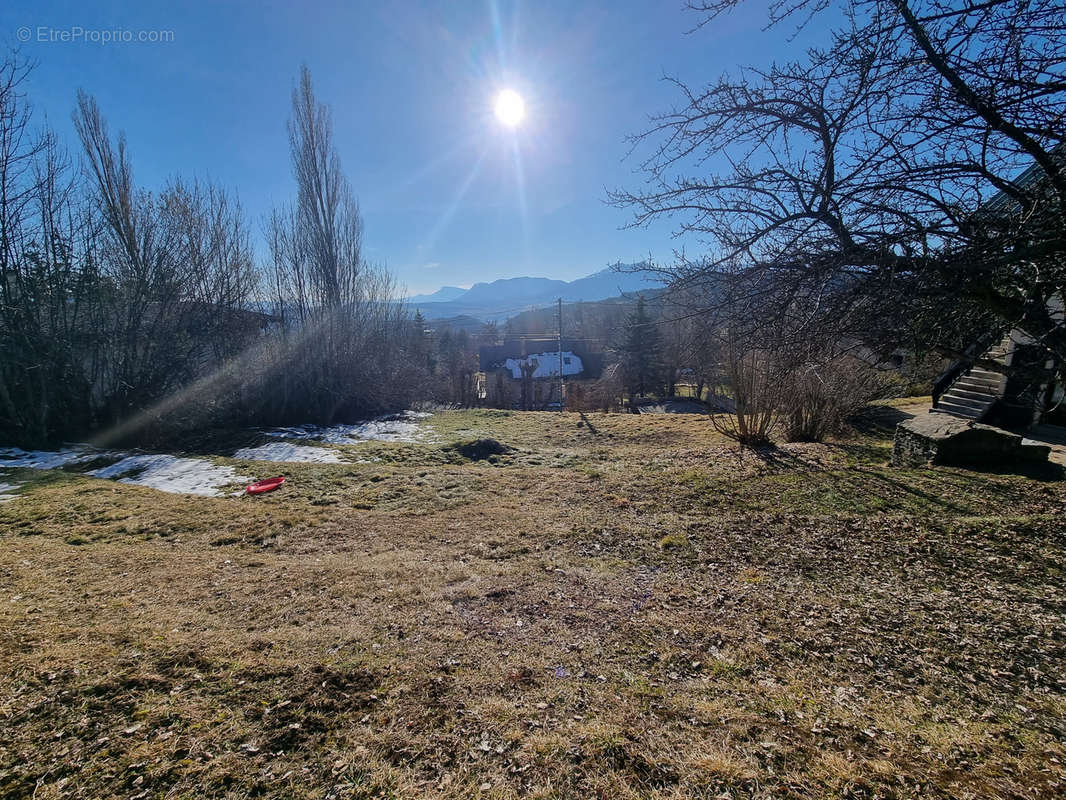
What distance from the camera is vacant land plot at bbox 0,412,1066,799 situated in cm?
168

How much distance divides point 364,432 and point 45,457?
6310mm

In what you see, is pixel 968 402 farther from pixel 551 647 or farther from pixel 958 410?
pixel 551 647

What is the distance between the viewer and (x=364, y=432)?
12609 mm

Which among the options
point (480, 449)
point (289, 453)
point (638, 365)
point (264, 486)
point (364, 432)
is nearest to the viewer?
point (264, 486)

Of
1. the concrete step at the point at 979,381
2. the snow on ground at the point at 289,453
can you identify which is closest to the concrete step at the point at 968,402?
the concrete step at the point at 979,381

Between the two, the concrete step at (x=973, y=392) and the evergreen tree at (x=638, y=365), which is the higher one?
the evergreen tree at (x=638, y=365)

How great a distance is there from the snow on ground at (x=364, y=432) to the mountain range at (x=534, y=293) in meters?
6.85

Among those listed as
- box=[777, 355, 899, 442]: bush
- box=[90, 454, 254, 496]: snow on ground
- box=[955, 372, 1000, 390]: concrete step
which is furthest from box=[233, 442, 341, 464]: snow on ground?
box=[955, 372, 1000, 390]: concrete step

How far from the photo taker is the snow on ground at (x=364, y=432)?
11.4 meters

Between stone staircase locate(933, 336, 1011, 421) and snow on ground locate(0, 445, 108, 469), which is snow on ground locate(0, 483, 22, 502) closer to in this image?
snow on ground locate(0, 445, 108, 469)

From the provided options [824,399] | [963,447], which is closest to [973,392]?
[824,399]

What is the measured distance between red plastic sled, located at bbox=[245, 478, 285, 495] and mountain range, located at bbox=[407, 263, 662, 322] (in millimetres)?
5969

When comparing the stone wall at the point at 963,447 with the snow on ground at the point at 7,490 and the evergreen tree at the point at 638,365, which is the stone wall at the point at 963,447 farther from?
the evergreen tree at the point at 638,365

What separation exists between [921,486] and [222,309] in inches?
621
